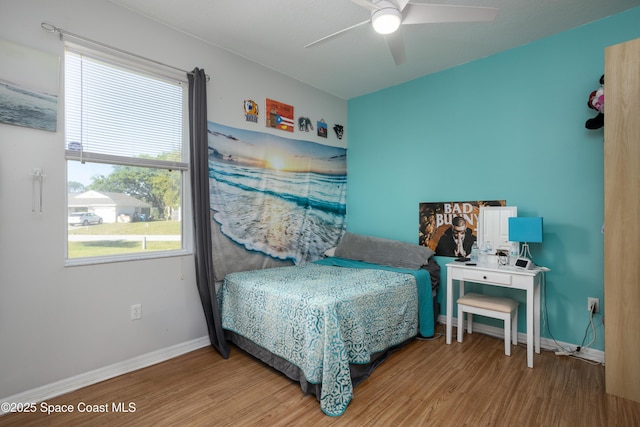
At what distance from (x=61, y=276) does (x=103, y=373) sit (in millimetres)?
730

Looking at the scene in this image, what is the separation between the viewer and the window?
216 centimetres

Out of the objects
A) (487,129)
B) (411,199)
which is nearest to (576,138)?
(487,129)

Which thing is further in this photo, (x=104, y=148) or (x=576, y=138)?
(x=576, y=138)

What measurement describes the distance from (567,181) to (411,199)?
138 centimetres

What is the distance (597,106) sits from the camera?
90.4 inches

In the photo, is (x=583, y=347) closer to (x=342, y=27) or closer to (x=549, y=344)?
(x=549, y=344)

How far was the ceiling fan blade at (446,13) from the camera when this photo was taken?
1739 mm

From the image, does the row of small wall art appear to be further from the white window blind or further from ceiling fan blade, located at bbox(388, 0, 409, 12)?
ceiling fan blade, located at bbox(388, 0, 409, 12)

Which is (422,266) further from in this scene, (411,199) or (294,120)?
(294,120)

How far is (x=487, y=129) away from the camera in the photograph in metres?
3.01

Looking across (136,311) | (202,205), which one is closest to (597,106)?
(202,205)

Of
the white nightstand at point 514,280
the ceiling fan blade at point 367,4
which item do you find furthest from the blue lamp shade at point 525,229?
the ceiling fan blade at point 367,4

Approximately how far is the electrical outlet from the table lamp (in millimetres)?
2905

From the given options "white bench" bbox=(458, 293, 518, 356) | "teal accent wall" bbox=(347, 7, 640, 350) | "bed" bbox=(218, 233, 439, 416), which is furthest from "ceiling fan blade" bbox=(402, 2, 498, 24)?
"white bench" bbox=(458, 293, 518, 356)
